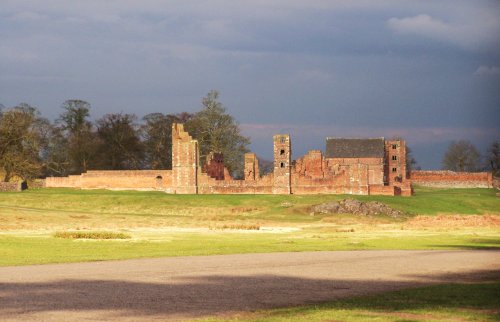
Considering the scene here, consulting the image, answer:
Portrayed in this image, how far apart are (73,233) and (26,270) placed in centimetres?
1912

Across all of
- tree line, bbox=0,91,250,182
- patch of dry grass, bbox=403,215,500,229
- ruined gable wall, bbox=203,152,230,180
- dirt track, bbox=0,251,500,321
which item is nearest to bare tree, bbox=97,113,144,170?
tree line, bbox=0,91,250,182

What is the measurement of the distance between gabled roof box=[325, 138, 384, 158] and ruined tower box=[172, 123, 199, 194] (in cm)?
2956

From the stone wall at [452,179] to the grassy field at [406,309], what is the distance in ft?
337

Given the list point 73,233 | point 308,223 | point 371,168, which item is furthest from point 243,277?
point 371,168

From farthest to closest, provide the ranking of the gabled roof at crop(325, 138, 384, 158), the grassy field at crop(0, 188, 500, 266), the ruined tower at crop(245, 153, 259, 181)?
the gabled roof at crop(325, 138, 384, 158) < the ruined tower at crop(245, 153, 259, 181) < the grassy field at crop(0, 188, 500, 266)

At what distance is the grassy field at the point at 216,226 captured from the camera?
36656 mm

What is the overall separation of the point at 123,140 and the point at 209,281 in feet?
344

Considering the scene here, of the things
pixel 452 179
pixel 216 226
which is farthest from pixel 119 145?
pixel 216 226

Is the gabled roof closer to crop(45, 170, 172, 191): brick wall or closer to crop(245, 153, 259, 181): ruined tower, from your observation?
crop(245, 153, 259, 181): ruined tower

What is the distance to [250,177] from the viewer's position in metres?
98.2

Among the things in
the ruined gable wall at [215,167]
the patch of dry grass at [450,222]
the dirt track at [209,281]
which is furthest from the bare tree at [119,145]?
the dirt track at [209,281]

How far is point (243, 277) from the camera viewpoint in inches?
967

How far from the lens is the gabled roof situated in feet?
386

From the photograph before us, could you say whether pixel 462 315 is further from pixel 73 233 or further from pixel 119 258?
pixel 73 233
